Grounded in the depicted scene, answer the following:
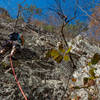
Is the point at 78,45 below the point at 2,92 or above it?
above

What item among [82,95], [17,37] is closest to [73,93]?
[82,95]

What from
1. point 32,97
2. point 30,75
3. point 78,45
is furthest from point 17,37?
point 78,45

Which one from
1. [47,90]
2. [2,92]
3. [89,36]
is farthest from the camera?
[89,36]

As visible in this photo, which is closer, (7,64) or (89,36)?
(7,64)

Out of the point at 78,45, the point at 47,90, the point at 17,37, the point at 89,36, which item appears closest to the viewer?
the point at 47,90

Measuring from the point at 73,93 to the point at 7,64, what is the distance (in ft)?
4.91

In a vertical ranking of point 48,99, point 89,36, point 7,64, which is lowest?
point 48,99

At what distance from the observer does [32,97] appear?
1644mm

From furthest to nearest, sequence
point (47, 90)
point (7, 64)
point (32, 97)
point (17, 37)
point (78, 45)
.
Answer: point (78, 45) → point (17, 37) → point (7, 64) → point (47, 90) → point (32, 97)

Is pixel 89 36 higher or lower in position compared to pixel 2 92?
higher

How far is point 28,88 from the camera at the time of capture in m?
1.75

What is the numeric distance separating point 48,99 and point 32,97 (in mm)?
312

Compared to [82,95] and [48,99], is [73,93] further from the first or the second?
[48,99]

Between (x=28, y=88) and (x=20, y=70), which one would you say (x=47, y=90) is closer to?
(x=28, y=88)
